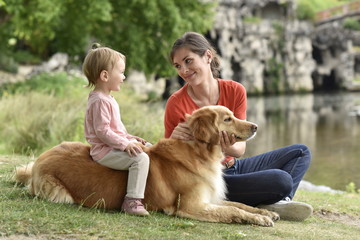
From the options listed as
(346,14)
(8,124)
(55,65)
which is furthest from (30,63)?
(346,14)

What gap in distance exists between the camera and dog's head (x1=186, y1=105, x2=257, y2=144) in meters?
4.50

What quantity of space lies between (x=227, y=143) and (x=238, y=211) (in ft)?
2.00

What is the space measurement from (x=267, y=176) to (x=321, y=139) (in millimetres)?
15611

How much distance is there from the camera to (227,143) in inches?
179

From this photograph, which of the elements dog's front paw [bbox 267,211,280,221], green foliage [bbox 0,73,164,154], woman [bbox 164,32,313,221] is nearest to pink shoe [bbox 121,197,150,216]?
woman [bbox 164,32,313,221]

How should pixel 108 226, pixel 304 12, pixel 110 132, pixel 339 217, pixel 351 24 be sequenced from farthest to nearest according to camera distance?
1. pixel 351 24
2. pixel 304 12
3. pixel 339 217
4. pixel 110 132
5. pixel 108 226

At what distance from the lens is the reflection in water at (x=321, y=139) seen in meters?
12.9

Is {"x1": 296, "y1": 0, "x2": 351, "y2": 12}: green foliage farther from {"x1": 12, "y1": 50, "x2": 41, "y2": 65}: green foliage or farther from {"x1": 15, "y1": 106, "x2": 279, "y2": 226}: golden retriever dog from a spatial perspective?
{"x1": 15, "y1": 106, "x2": 279, "y2": 226}: golden retriever dog

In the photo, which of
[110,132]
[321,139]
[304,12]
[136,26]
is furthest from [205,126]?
[304,12]

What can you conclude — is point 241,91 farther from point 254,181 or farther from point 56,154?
point 56,154

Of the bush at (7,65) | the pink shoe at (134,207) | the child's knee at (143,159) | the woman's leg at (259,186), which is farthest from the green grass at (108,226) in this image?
the bush at (7,65)

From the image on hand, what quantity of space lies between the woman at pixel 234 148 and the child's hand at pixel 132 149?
0.70m

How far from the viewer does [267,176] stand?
5.01m

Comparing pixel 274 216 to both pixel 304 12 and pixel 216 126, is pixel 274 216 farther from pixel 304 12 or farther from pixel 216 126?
pixel 304 12
